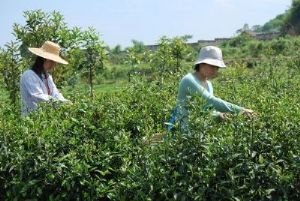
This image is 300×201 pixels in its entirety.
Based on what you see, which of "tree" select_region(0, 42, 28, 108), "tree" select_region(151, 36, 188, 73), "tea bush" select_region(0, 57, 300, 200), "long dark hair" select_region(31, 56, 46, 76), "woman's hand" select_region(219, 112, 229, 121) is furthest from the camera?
"tree" select_region(151, 36, 188, 73)

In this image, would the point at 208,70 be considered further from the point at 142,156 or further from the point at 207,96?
the point at 142,156

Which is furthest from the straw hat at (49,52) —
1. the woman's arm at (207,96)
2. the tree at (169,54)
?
the tree at (169,54)

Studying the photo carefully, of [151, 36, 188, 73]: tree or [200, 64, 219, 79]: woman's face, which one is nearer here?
[200, 64, 219, 79]: woman's face

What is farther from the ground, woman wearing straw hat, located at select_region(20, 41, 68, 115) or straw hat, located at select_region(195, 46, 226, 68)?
straw hat, located at select_region(195, 46, 226, 68)

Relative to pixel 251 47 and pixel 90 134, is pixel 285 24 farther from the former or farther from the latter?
pixel 90 134

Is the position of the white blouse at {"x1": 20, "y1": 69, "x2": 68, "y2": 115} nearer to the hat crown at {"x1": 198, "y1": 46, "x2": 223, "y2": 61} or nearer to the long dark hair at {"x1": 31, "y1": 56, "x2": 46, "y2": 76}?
the long dark hair at {"x1": 31, "y1": 56, "x2": 46, "y2": 76}

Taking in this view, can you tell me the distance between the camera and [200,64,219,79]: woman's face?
465cm

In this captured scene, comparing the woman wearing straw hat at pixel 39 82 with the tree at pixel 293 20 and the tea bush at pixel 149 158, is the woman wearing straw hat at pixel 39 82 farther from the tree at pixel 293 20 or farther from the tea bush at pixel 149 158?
the tree at pixel 293 20

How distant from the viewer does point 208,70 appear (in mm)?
4660

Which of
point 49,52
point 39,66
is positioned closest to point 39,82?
point 39,66

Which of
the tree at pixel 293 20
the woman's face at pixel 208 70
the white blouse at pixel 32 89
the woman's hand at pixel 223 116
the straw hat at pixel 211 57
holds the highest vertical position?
the straw hat at pixel 211 57

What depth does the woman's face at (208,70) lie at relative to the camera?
15.3 feet

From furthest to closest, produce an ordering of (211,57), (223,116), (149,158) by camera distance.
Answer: (211,57) < (223,116) < (149,158)

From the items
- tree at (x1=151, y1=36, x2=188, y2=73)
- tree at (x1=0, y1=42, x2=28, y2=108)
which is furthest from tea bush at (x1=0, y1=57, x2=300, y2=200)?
tree at (x1=151, y1=36, x2=188, y2=73)
